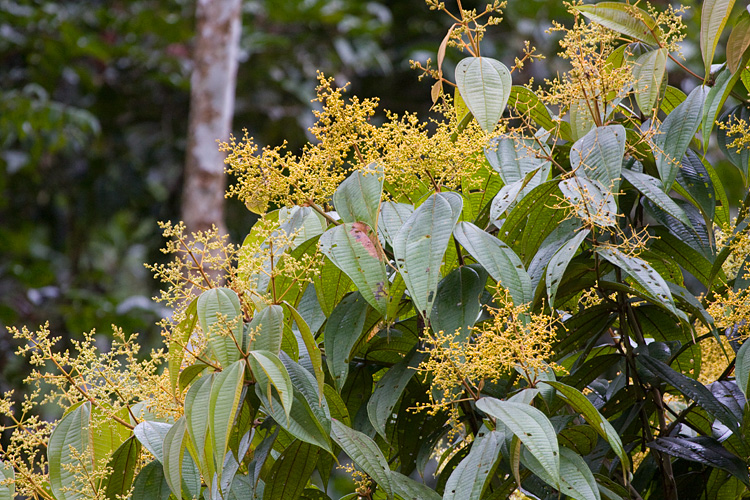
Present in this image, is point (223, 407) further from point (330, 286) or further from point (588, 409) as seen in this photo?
point (588, 409)

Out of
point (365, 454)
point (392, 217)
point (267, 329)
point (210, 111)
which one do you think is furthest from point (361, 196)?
point (210, 111)

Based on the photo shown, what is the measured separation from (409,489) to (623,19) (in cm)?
66

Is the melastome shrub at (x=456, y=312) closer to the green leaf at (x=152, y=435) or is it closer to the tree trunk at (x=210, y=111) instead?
the green leaf at (x=152, y=435)

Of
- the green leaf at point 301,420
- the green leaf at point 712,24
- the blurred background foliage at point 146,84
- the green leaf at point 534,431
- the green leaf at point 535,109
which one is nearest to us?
the green leaf at point 534,431

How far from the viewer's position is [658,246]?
3.26 ft

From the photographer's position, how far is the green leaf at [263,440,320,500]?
915 millimetres

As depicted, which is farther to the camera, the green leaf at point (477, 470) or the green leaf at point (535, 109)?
the green leaf at point (535, 109)

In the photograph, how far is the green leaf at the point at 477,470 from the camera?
0.76m

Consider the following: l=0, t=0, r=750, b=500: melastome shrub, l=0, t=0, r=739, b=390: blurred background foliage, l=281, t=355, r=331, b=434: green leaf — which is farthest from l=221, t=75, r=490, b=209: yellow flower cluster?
l=0, t=0, r=739, b=390: blurred background foliage

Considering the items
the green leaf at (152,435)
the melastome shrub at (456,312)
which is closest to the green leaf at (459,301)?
the melastome shrub at (456,312)

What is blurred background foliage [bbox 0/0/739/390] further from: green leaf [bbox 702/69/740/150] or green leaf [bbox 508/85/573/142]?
green leaf [bbox 702/69/740/150]

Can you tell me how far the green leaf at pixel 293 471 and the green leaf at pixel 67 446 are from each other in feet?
0.75

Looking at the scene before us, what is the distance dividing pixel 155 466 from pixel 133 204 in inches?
200

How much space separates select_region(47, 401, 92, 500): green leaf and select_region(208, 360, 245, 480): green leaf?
246 mm
